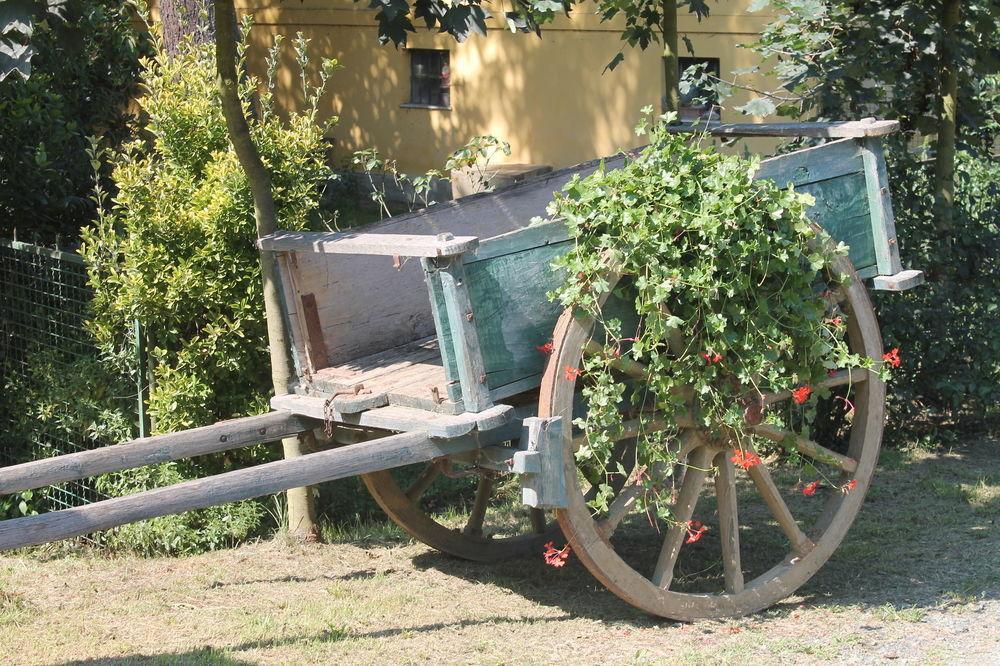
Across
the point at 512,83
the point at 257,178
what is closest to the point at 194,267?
the point at 257,178

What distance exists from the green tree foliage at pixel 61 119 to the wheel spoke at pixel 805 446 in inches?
151

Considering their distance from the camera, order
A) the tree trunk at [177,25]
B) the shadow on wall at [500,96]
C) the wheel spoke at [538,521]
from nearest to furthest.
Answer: the wheel spoke at [538,521] → the tree trunk at [177,25] → the shadow on wall at [500,96]

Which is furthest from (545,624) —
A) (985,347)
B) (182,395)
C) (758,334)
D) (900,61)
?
(900,61)

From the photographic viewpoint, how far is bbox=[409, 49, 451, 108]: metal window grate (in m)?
13.8

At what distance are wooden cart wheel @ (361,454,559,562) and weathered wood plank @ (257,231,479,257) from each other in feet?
3.50

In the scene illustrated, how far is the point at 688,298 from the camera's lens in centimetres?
397

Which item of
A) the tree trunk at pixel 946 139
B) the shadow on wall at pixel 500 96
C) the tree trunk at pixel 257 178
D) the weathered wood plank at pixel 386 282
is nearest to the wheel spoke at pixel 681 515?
the weathered wood plank at pixel 386 282

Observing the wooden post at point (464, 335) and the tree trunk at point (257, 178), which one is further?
the tree trunk at point (257, 178)

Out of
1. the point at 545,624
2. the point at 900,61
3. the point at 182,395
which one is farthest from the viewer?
the point at 900,61

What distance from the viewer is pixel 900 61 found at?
6629mm

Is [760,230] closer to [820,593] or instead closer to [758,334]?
[758,334]

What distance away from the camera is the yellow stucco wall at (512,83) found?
12.0m

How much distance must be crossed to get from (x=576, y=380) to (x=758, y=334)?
2.07 feet

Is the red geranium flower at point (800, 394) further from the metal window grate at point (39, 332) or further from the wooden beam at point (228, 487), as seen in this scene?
the metal window grate at point (39, 332)
